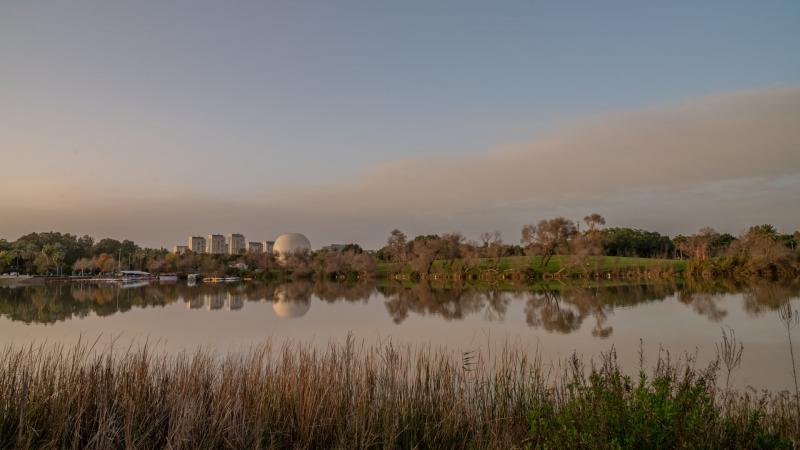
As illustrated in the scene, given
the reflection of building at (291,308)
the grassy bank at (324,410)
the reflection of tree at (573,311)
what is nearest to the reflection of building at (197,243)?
the reflection of building at (291,308)

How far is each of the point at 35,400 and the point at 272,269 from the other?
79.6 m

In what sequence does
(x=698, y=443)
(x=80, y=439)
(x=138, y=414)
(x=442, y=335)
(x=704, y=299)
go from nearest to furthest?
(x=698, y=443), (x=80, y=439), (x=138, y=414), (x=442, y=335), (x=704, y=299)

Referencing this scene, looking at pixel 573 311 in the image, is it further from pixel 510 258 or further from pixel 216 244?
pixel 216 244

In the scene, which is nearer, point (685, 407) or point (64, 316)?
point (685, 407)

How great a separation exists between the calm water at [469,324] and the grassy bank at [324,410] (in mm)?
3559

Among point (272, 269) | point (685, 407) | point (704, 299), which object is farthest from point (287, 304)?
point (272, 269)

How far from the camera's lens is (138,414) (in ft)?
18.9

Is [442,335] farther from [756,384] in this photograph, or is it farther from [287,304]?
[287,304]

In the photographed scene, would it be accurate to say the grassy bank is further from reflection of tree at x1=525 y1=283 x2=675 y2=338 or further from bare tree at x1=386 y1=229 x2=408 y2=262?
bare tree at x1=386 y1=229 x2=408 y2=262

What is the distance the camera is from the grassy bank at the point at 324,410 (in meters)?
4.44

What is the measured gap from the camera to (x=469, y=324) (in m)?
19.0

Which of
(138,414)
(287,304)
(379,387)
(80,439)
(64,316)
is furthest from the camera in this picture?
(287,304)

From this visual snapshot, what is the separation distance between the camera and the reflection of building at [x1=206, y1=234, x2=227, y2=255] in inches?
6201

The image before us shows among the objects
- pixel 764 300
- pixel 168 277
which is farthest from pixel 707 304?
pixel 168 277
